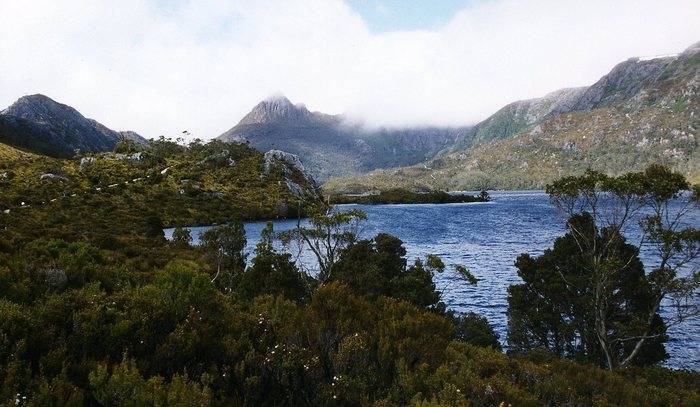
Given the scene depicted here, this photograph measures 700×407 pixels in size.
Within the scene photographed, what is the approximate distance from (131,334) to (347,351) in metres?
4.15

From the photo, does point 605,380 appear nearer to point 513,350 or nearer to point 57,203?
point 513,350

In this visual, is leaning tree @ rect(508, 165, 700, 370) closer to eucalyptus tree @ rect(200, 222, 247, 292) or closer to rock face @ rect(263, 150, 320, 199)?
eucalyptus tree @ rect(200, 222, 247, 292)

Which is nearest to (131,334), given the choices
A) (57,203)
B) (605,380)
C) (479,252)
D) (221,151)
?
(605,380)

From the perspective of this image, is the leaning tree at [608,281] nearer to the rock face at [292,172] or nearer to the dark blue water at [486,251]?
the dark blue water at [486,251]

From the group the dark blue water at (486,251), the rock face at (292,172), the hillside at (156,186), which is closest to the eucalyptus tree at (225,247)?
the dark blue water at (486,251)

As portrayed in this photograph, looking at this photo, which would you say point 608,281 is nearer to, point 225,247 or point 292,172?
point 225,247

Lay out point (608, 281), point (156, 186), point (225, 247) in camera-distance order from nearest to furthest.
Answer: point (608, 281) → point (225, 247) → point (156, 186)

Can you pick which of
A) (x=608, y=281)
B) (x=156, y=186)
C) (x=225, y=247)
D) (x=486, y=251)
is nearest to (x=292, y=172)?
(x=156, y=186)

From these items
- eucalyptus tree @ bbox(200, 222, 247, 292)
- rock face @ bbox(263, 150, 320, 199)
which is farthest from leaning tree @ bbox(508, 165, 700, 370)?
rock face @ bbox(263, 150, 320, 199)

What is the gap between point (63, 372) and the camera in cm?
554

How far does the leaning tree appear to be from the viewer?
80.1ft

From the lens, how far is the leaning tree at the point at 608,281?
24406 mm

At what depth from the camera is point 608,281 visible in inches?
997

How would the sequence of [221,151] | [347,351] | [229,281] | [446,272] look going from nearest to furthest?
[347,351] < [229,281] < [446,272] < [221,151]
